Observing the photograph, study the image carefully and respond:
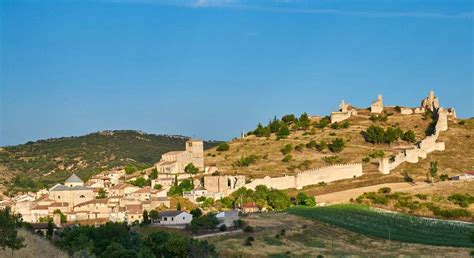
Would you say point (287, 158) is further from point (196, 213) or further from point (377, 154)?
point (196, 213)

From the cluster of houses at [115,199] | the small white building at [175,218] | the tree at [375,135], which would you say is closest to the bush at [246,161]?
the cluster of houses at [115,199]

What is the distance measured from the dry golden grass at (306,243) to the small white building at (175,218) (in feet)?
10.9

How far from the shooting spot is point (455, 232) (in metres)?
50.7

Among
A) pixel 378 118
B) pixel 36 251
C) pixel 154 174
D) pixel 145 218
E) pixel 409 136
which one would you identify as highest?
pixel 378 118

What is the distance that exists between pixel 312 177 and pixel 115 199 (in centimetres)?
1603

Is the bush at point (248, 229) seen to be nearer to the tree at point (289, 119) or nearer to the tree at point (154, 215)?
the tree at point (154, 215)

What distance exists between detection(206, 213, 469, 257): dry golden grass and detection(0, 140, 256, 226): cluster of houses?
2.85 m

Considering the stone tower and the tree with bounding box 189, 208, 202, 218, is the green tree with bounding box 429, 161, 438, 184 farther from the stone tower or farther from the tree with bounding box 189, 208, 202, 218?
the tree with bounding box 189, 208, 202, 218

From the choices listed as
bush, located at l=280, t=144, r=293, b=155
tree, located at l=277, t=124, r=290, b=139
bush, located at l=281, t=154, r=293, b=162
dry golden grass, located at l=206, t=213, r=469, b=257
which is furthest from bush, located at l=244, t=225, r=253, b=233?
tree, located at l=277, t=124, r=290, b=139

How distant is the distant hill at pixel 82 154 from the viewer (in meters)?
87.4

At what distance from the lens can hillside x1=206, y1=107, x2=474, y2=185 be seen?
69.9 metres

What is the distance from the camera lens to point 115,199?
56.4 m

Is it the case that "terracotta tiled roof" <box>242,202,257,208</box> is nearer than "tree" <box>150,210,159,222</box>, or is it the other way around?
"tree" <box>150,210,159,222</box>

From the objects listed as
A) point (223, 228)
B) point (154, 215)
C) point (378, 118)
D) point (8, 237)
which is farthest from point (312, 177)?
point (8, 237)
